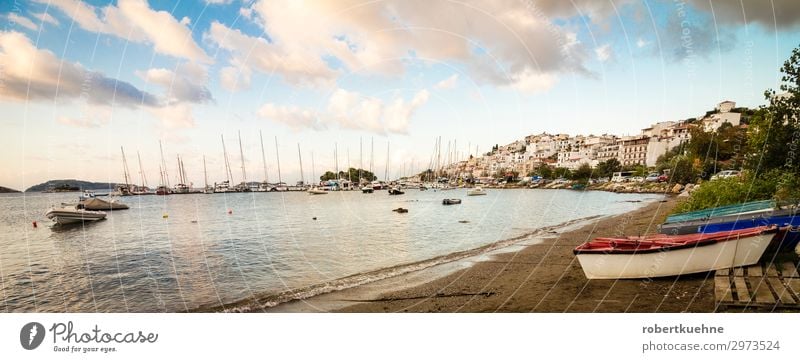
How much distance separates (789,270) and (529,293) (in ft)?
6.88

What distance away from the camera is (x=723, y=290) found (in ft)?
9.77

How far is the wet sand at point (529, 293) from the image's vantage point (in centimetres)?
329

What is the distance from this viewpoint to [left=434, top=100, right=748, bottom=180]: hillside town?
24578 mm

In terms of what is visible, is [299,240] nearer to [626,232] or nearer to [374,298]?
[374,298]

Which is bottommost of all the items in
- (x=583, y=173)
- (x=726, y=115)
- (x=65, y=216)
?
(x=583, y=173)

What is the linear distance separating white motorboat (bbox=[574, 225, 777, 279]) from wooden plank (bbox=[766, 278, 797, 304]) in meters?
0.61

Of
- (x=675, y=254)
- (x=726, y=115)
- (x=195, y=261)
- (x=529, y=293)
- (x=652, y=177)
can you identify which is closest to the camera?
(x=675, y=254)

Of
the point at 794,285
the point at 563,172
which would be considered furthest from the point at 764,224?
the point at 563,172

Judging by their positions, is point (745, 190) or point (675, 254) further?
point (745, 190)

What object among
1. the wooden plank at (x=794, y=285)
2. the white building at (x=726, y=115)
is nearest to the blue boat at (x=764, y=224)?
the wooden plank at (x=794, y=285)

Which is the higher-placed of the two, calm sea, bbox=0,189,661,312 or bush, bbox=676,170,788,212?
bush, bbox=676,170,788,212

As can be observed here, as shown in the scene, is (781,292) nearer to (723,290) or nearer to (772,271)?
(723,290)

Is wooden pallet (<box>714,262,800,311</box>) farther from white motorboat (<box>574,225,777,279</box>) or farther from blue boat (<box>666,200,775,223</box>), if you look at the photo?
blue boat (<box>666,200,775,223</box>)

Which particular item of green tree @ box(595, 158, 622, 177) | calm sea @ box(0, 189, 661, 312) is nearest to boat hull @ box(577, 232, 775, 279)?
calm sea @ box(0, 189, 661, 312)
